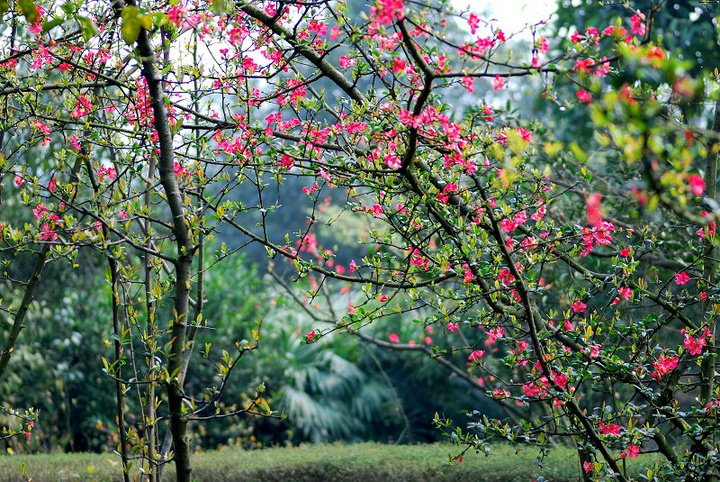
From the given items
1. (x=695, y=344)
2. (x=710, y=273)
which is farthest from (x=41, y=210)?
(x=710, y=273)

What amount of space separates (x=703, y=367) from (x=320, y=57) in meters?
2.28

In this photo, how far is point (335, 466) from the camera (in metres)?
5.43

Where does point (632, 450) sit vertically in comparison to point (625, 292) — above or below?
below

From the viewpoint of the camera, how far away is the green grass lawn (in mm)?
4914

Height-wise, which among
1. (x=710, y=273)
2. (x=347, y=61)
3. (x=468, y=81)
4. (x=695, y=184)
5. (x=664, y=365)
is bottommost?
(x=664, y=365)

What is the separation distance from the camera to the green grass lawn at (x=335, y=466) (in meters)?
4.91

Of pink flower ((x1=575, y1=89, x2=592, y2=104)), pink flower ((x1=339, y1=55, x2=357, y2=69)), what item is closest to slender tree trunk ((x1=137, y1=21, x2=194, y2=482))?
pink flower ((x1=339, y1=55, x2=357, y2=69))

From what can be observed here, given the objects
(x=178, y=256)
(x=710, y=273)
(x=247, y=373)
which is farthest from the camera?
(x=247, y=373)

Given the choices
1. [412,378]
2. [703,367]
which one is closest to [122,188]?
[703,367]

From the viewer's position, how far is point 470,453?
538 cm

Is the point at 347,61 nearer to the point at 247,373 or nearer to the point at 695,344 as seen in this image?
the point at 695,344

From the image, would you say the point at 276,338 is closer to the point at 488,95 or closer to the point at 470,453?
the point at 470,453

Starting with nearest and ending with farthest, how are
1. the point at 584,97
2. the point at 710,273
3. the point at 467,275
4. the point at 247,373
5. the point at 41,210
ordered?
the point at 584,97
the point at 467,275
the point at 41,210
the point at 710,273
the point at 247,373

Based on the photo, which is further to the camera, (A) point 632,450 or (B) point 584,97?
(A) point 632,450
